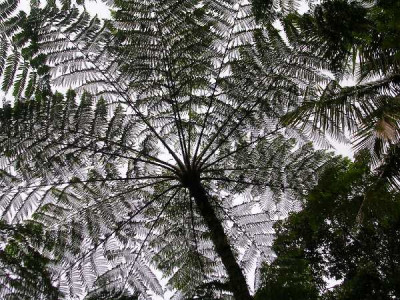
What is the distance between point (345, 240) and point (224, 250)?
166 inches

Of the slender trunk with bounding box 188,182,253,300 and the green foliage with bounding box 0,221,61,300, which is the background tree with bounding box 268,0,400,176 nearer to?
the slender trunk with bounding box 188,182,253,300

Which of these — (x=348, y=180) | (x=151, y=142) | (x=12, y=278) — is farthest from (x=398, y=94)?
(x=12, y=278)

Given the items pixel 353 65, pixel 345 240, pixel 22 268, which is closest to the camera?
pixel 22 268

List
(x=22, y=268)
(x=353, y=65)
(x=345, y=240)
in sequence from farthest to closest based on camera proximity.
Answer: (x=345, y=240)
(x=353, y=65)
(x=22, y=268)

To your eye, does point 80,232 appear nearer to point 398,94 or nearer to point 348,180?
point 348,180

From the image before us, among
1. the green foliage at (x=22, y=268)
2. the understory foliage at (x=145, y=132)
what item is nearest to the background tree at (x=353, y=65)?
the understory foliage at (x=145, y=132)

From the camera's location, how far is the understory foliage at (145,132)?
3582mm

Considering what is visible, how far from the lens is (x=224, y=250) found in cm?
280

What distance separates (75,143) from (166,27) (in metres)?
1.28

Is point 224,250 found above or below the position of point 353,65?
below

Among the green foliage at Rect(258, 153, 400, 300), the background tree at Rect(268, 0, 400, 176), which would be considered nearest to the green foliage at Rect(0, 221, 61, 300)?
the green foliage at Rect(258, 153, 400, 300)

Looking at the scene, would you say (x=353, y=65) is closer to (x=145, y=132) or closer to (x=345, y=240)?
(x=145, y=132)

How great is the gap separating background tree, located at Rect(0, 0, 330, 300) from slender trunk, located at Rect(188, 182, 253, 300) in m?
0.40

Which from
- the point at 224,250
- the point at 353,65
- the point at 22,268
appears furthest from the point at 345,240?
the point at 22,268
